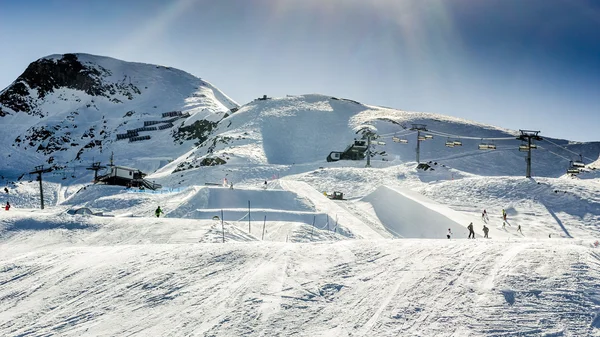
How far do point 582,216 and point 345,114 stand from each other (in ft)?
212

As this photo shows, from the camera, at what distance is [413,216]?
1377 inches

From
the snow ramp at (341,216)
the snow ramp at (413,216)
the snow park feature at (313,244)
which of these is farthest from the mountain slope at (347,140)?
the snow ramp at (341,216)

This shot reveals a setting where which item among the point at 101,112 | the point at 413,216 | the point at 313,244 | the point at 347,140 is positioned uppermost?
the point at 101,112

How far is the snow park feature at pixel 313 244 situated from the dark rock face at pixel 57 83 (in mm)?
53225

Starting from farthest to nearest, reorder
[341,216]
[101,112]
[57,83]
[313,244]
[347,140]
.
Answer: [57,83], [101,112], [347,140], [341,216], [313,244]

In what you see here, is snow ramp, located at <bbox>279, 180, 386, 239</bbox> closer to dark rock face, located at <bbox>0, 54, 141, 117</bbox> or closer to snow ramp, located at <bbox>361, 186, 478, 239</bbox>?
snow ramp, located at <bbox>361, 186, 478, 239</bbox>

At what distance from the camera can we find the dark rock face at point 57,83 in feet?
433

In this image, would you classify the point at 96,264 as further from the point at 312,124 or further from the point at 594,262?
the point at 312,124

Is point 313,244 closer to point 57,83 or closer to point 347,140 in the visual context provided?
point 347,140

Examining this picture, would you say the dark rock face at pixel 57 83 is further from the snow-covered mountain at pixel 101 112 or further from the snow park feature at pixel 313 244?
the snow park feature at pixel 313 244

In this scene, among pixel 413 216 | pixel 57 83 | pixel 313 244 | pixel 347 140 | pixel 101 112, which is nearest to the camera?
pixel 313 244

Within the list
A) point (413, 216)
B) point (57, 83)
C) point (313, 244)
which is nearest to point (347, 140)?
point (413, 216)

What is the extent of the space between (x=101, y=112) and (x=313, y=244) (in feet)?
417

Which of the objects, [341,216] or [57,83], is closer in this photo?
[341,216]
